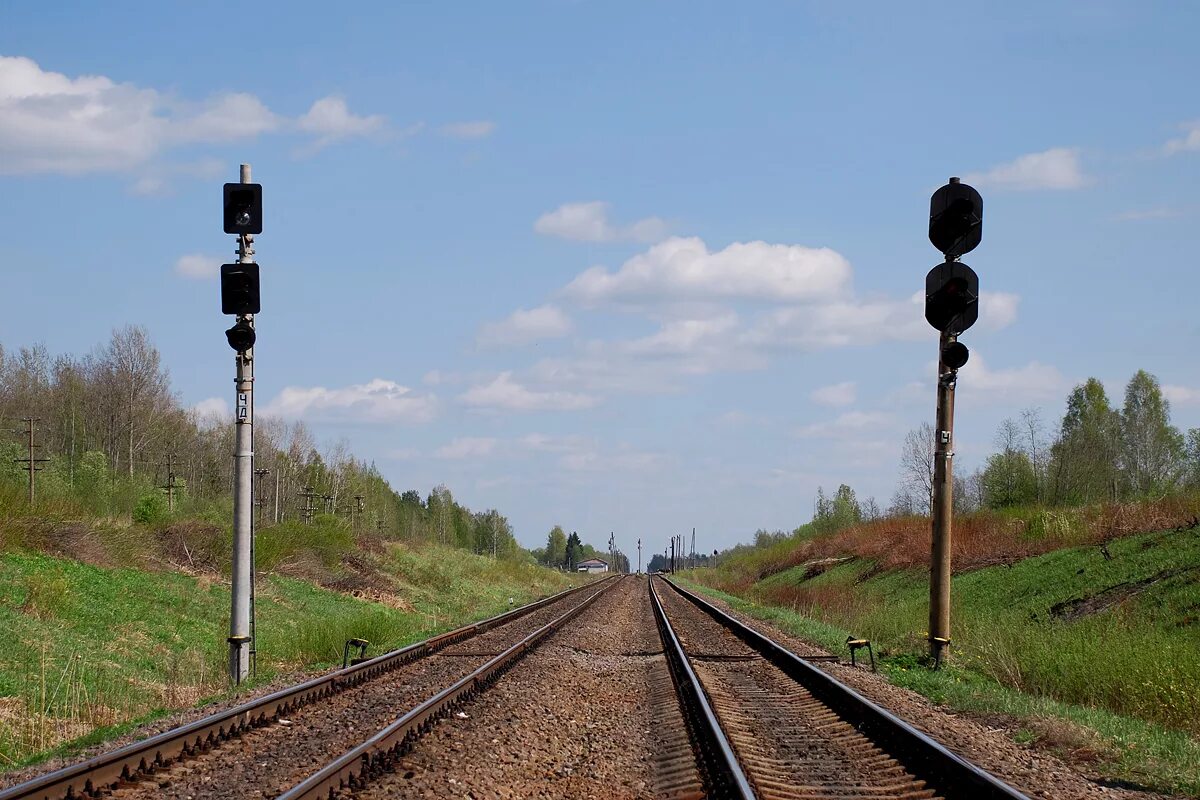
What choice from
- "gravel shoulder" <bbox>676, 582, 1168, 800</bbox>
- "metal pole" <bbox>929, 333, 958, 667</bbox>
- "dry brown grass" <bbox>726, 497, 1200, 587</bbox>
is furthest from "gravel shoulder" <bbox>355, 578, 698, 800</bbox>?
"dry brown grass" <bbox>726, 497, 1200, 587</bbox>

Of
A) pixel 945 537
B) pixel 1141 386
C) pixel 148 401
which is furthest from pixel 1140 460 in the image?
pixel 945 537

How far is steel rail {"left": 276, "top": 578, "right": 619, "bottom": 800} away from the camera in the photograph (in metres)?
6.56

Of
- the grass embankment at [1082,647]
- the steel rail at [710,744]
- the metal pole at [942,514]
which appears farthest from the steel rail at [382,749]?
the metal pole at [942,514]

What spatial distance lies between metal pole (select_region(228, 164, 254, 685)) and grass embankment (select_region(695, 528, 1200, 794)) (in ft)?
26.0

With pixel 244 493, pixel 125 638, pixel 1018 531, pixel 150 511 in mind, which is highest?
pixel 244 493

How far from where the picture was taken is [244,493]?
13336mm

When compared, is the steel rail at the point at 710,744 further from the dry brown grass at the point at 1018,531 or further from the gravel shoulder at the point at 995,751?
the dry brown grass at the point at 1018,531

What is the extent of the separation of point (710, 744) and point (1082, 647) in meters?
7.00

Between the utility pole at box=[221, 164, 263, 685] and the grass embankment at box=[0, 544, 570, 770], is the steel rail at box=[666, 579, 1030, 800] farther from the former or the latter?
the utility pole at box=[221, 164, 263, 685]

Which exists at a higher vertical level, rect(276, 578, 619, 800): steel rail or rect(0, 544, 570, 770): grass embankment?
rect(276, 578, 619, 800): steel rail

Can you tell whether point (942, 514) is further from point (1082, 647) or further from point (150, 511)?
point (150, 511)

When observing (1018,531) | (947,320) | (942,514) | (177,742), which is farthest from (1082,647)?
(1018,531)

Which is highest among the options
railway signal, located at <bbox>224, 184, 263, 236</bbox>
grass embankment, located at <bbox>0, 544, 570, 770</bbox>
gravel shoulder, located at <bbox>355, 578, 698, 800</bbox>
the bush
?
railway signal, located at <bbox>224, 184, 263, 236</bbox>

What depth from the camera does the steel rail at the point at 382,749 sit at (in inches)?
258
